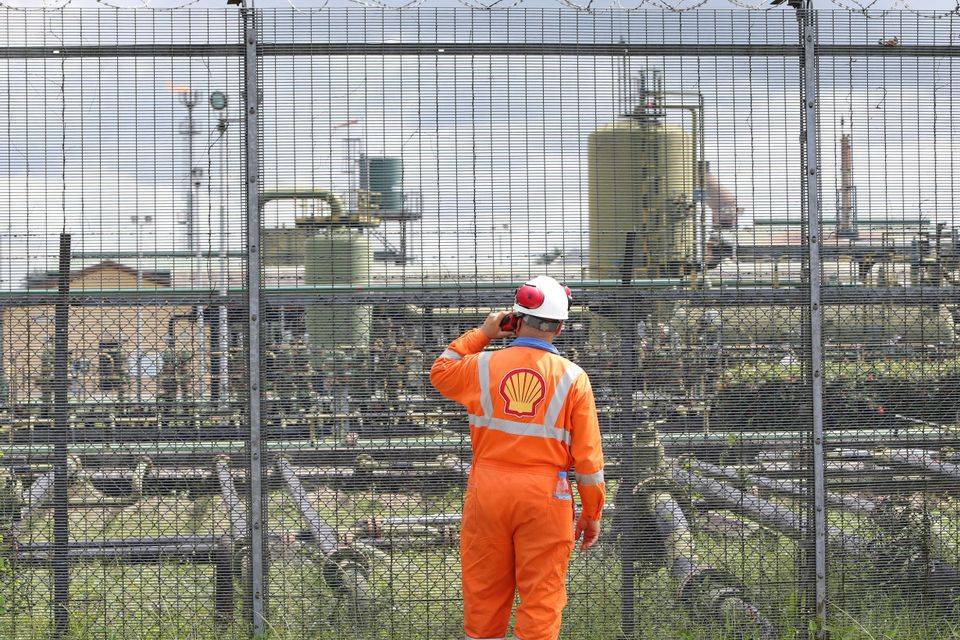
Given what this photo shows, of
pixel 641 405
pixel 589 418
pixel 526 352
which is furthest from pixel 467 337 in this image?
pixel 641 405

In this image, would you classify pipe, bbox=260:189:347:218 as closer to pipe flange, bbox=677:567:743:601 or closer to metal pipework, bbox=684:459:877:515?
metal pipework, bbox=684:459:877:515

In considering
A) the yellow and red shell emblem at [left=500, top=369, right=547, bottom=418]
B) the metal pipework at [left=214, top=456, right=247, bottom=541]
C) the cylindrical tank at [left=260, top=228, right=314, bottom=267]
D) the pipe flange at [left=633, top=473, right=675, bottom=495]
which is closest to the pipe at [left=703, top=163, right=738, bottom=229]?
the pipe flange at [left=633, top=473, right=675, bottom=495]

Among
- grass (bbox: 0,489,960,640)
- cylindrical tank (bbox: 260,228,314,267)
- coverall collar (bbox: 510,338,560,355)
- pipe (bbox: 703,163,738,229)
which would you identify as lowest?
grass (bbox: 0,489,960,640)

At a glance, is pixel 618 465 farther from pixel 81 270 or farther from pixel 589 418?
pixel 81 270

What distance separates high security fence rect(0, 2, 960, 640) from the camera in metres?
5.52

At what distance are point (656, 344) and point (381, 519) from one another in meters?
A: 1.98

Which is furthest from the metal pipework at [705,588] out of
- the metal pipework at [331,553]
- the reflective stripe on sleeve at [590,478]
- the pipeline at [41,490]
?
the pipeline at [41,490]

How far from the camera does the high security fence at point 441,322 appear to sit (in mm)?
5516

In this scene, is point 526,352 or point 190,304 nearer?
point 526,352

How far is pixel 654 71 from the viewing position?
5.83 meters

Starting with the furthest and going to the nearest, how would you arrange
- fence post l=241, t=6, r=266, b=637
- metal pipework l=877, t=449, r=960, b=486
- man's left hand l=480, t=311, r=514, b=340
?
metal pipework l=877, t=449, r=960, b=486 → fence post l=241, t=6, r=266, b=637 → man's left hand l=480, t=311, r=514, b=340

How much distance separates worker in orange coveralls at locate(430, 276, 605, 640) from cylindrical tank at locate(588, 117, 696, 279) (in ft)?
4.33

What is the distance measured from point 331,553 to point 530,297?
2.12 metres

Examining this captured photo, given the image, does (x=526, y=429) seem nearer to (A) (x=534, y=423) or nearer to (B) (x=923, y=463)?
(A) (x=534, y=423)
